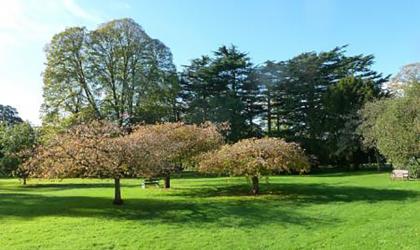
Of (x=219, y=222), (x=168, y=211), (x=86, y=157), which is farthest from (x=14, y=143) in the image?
(x=219, y=222)

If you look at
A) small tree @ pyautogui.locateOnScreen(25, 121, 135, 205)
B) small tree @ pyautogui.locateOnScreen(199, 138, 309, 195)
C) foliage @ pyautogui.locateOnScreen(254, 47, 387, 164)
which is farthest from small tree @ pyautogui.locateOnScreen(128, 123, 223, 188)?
foliage @ pyautogui.locateOnScreen(254, 47, 387, 164)

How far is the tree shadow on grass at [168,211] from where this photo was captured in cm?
1432

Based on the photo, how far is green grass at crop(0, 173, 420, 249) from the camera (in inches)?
441

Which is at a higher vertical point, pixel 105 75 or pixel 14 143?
pixel 105 75

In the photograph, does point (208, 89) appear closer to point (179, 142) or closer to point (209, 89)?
point (209, 89)

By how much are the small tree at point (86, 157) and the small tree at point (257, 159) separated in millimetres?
5339

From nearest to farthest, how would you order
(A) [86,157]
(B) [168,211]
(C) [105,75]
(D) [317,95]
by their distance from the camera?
(B) [168,211] < (A) [86,157] < (C) [105,75] < (D) [317,95]

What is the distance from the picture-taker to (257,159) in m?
21.5

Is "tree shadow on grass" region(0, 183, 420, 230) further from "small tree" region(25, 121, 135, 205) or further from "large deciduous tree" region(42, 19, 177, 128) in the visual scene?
"large deciduous tree" region(42, 19, 177, 128)

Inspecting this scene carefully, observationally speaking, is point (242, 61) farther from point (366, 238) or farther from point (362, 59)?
point (366, 238)

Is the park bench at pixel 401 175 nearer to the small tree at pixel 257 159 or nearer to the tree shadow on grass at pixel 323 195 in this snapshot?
the tree shadow on grass at pixel 323 195

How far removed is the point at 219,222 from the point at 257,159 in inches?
306

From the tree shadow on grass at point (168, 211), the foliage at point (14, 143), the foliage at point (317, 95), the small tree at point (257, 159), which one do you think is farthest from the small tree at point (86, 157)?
the foliage at point (317, 95)

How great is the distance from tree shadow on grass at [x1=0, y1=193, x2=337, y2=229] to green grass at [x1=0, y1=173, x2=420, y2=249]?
30 mm
